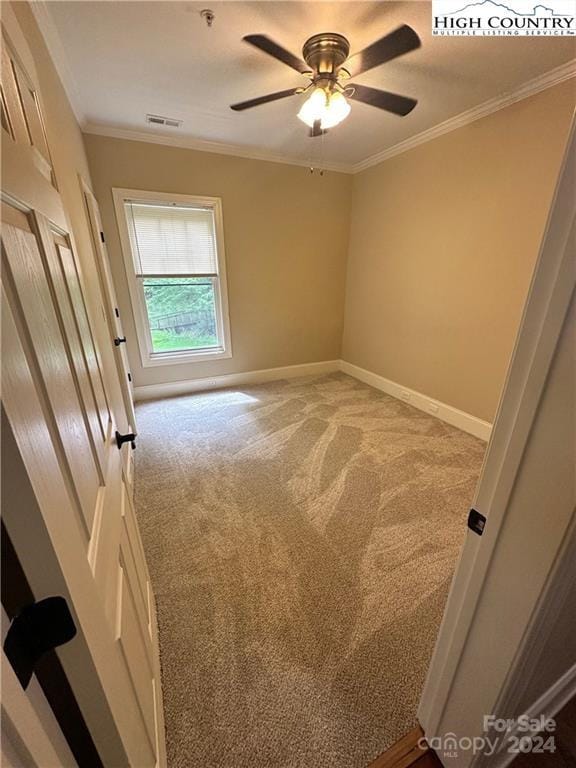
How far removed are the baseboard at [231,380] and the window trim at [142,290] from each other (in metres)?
0.27

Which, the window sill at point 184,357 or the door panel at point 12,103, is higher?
the door panel at point 12,103

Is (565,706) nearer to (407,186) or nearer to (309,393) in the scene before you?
(309,393)

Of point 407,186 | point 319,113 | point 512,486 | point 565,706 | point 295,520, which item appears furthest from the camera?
point 407,186

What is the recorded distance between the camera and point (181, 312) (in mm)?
3668

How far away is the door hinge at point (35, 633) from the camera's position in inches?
14.4

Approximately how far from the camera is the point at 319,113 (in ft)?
5.87

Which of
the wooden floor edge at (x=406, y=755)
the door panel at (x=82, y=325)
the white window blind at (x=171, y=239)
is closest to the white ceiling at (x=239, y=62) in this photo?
the white window blind at (x=171, y=239)

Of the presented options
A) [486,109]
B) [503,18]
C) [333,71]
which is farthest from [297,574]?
[486,109]

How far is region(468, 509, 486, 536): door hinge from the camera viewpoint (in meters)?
0.74

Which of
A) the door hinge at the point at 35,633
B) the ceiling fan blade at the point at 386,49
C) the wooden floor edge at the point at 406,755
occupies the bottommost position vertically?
the wooden floor edge at the point at 406,755

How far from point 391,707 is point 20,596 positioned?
4.49ft

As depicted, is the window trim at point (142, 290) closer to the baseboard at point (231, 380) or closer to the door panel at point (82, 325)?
the baseboard at point (231, 380)

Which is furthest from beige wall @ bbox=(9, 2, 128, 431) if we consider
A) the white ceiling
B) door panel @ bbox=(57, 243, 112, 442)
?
door panel @ bbox=(57, 243, 112, 442)

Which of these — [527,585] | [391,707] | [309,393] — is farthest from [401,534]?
[309,393]
